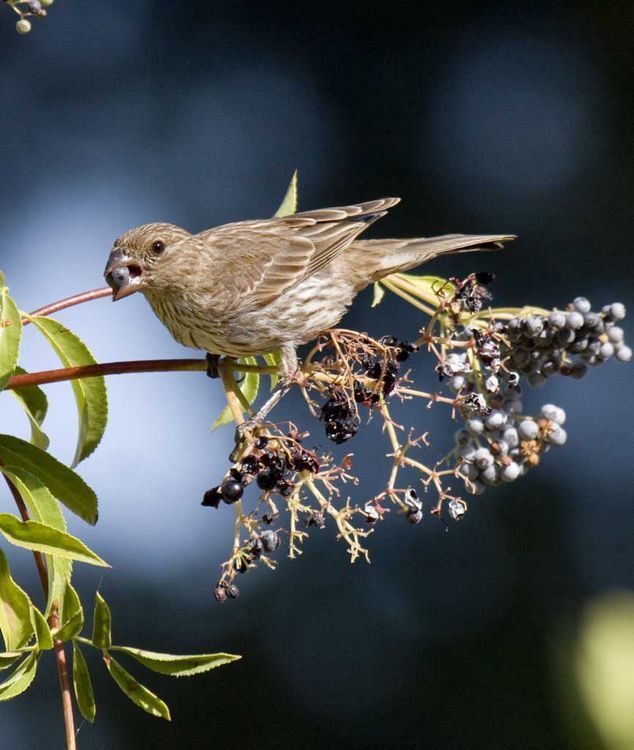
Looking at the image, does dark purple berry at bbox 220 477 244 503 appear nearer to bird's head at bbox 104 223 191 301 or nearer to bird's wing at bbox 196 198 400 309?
bird's head at bbox 104 223 191 301

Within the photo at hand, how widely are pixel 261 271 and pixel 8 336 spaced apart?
1.72 meters

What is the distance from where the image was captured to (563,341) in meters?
3.03

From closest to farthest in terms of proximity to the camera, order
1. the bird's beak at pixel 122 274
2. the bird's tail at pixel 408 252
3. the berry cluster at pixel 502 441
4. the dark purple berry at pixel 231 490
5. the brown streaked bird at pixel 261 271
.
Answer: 1. the dark purple berry at pixel 231 490
2. the berry cluster at pixel 502 441
3. the bird's beak at pixel 122 274
4. the brown streaked bird at pixel 261 271
5. the bird's tail at pixel 408 252

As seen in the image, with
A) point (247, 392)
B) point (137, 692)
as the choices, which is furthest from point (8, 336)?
point (247, 392)

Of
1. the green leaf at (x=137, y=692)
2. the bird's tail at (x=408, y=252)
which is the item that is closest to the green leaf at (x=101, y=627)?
the green leaf at (x=137, y=692)

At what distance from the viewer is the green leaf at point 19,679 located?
7.48 feet

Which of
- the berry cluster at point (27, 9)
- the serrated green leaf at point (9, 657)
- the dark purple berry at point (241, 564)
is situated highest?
the berry cluster at point (27, 9)

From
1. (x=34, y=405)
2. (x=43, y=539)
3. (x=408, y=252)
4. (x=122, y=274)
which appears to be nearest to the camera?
(x=43, y=539)

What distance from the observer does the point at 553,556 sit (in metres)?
8.29

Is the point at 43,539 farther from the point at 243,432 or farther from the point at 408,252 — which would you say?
the point at 408,252

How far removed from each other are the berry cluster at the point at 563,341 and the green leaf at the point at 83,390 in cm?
103

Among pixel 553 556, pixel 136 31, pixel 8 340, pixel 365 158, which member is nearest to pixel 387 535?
pixel 553 556

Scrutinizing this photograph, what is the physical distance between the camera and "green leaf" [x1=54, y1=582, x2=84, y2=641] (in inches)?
91.5

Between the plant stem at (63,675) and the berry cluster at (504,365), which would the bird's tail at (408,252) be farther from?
the plant stem at (63,675)
